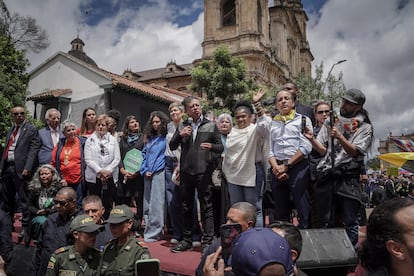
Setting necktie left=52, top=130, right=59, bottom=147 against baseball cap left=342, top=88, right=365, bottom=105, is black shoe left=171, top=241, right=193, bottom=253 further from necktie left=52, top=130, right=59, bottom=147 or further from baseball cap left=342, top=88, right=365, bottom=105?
necktie left=52, top=130, right=59, bottom=147

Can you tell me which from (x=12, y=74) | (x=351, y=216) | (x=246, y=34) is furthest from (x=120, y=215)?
(x=246, y=34)

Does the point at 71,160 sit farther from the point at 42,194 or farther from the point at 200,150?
the point at 200,150

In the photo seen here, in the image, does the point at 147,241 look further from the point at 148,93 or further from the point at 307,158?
the point at 148,93

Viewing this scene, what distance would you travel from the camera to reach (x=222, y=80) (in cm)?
2208

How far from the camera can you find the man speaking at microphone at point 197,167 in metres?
4.77

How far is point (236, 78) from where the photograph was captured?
22.2 metres

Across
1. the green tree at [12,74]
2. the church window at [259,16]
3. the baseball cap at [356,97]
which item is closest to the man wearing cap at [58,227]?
the baseball cap at [356,97]

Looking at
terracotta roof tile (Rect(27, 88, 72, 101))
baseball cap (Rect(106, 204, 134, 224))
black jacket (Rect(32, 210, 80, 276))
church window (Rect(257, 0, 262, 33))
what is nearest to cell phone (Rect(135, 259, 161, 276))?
baseball cap (Rect(106, 204, 134, 224))

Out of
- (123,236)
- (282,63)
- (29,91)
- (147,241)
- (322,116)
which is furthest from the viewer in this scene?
(282,63)

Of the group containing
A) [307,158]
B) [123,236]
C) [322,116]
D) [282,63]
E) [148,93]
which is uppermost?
[282,63]

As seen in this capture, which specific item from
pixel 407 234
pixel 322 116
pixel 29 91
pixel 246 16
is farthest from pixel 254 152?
pixel 246 16

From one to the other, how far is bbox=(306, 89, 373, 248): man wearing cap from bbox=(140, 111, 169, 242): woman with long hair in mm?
2395

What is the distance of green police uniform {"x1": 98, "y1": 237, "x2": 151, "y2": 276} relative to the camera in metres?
3.28

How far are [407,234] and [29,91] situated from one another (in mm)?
21972
